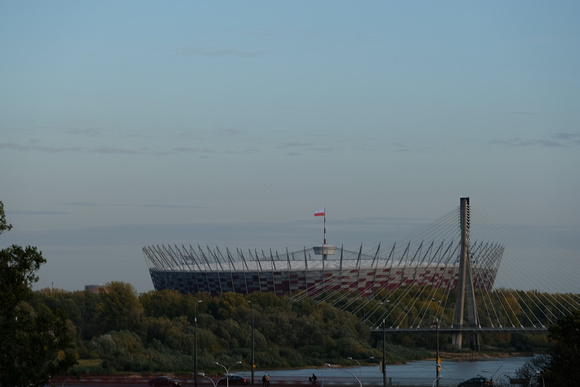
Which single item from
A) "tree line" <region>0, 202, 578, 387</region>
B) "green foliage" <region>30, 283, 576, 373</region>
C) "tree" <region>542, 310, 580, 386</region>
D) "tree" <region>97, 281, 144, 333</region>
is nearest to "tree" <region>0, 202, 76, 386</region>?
"tree" <region>542, 310, 580, 386</region>

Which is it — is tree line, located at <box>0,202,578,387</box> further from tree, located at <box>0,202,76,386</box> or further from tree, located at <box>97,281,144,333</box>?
tree, located at <box>0,202,76,386</box>

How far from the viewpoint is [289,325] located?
107688 mm

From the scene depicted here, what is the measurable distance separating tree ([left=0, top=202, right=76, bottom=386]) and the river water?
33.5 metres

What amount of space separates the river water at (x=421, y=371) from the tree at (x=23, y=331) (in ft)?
110

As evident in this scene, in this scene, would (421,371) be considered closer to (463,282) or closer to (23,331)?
(463,282)

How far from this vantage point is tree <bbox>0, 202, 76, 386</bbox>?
4362 centimetres

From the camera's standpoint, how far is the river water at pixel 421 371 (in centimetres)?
8156

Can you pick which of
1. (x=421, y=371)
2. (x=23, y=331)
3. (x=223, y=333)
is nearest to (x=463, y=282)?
(x=421, y=371)

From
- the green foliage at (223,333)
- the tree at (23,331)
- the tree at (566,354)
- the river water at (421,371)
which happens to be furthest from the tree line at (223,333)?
the tree at (23,331)

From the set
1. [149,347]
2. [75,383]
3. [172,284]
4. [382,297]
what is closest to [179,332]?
[149,347]

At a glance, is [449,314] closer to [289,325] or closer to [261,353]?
[289,325]

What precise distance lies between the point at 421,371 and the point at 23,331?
55958mm

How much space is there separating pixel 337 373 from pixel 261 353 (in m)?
8.84

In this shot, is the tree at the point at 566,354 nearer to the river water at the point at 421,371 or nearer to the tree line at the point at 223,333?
the river water at the point at 421,371
